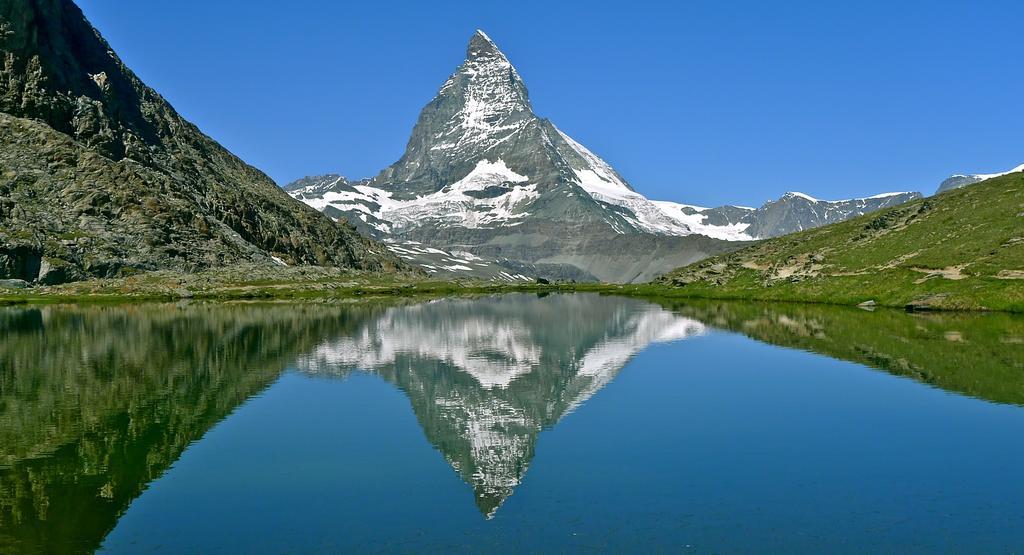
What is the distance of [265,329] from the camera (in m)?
94.3

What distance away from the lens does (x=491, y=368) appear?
63062mm

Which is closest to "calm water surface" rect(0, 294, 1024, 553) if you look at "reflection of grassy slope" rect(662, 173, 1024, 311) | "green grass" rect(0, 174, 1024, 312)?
"reflection of grassy slope" rect(662, 173, 1024, 311)

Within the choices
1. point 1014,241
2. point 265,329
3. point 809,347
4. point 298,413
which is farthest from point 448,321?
point 1014,241

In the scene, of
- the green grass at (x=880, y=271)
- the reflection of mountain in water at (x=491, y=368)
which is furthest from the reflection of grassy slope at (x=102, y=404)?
the green grass at (x=880, y=271)

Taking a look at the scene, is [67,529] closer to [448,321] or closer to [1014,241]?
[448,321]

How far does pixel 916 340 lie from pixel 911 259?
70.2m

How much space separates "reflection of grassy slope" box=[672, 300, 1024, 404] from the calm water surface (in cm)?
50

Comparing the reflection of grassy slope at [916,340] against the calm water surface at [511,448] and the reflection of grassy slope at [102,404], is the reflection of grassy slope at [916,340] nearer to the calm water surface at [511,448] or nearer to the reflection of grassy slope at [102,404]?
the calm water surface at [511,448]

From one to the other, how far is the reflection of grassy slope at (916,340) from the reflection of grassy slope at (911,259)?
905 cm

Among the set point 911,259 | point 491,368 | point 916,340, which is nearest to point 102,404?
point 491,368

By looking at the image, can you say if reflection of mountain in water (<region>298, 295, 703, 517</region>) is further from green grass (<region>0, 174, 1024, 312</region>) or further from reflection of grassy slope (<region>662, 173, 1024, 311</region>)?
green grass (<region>0, 174, 1024, 312</region>)

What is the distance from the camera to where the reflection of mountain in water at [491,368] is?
3484 centimetres

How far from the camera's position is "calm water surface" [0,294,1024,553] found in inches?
931

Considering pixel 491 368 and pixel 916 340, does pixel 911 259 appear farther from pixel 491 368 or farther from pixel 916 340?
pixel 491 368
